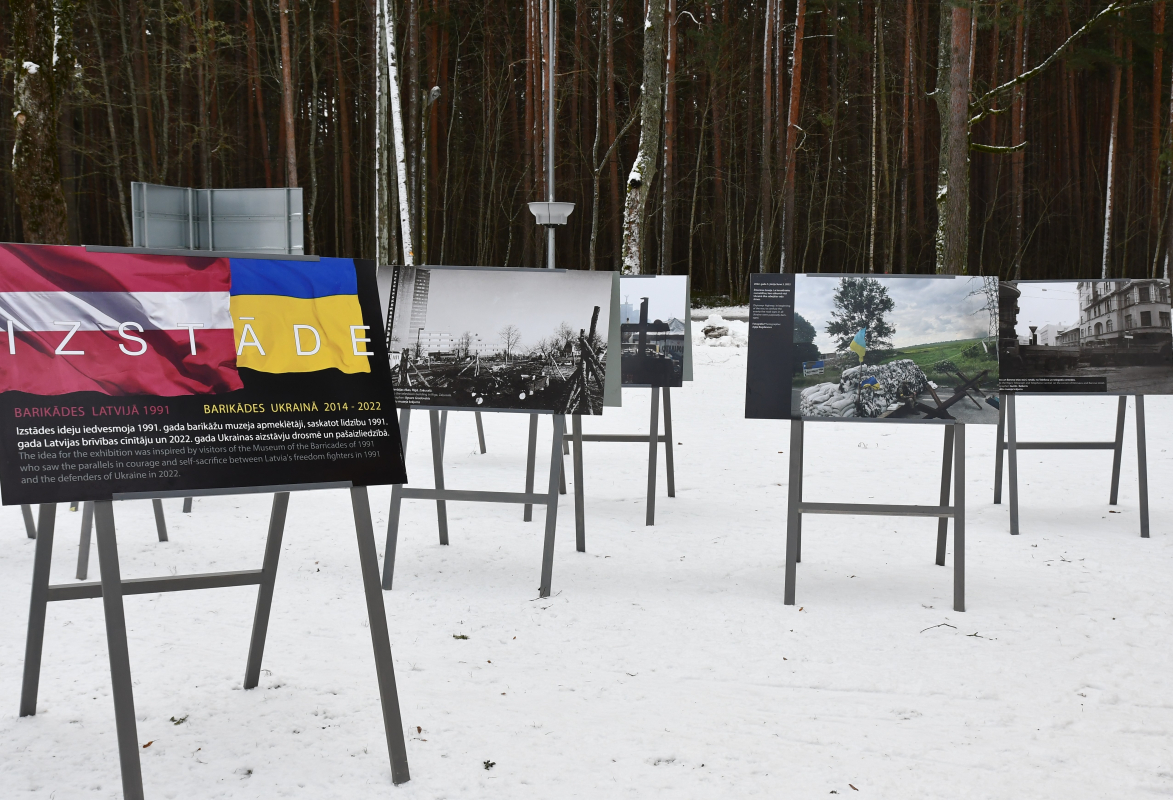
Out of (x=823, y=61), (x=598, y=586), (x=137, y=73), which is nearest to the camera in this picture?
(x=598, y=586)

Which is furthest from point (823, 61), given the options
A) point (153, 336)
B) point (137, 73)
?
point (153, 336)

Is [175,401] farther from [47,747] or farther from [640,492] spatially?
[640,492]

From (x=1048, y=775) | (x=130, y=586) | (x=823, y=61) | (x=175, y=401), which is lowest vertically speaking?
(x=1048, y=775)

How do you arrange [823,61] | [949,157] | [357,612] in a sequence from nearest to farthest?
1. [357,612]
2. [949,157]
3. [823,61]

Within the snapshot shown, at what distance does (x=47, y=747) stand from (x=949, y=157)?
1243cm

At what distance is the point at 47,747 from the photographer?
275 cm

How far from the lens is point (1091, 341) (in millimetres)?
→ 5801

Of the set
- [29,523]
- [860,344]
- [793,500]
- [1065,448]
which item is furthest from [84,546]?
[1065,448]

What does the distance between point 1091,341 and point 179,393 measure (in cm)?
544

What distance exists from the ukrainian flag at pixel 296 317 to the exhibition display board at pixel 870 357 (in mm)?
2077

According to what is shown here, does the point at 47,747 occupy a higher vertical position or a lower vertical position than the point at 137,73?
lower

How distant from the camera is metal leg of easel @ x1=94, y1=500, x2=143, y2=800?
2340 millimetres

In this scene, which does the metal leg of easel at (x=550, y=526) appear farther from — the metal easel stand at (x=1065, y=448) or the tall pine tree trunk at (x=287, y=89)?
the tall pine tree trunk at (x=287, y=89)

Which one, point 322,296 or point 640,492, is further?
point 640,492
